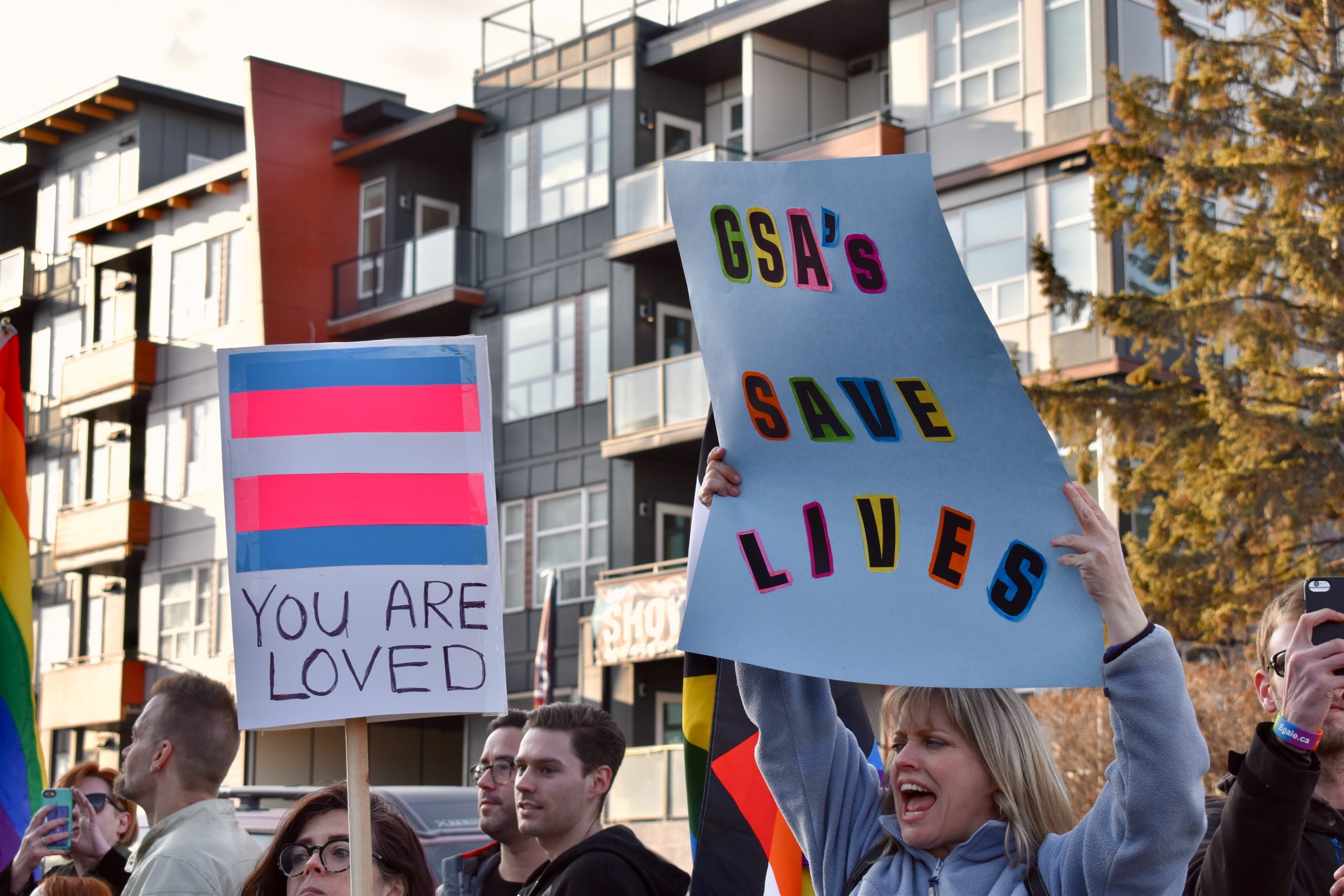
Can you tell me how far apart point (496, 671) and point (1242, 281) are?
14.1 meters

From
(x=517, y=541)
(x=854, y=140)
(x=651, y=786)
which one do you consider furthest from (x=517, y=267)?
(x=651, y=786)

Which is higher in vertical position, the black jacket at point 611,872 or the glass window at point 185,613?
the glass window at point 185,613

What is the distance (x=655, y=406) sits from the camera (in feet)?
91.7

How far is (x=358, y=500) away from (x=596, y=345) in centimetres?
2504

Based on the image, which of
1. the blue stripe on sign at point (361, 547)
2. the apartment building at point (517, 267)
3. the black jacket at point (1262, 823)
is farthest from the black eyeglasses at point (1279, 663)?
the apartment building at point (517, 267)

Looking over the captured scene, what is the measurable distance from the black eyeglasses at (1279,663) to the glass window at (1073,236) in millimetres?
19127

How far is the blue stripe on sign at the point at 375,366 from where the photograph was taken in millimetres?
5031

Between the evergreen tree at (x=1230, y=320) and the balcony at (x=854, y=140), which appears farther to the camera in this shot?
the balcony at (x=854, y=140)

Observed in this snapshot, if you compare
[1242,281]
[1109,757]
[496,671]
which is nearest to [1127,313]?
[1242,281]

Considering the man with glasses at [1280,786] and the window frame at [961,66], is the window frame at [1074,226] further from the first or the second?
the man with glasses at [1280,786]

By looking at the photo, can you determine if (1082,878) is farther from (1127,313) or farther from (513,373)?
(513,373)

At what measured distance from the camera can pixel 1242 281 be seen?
57.5 feet

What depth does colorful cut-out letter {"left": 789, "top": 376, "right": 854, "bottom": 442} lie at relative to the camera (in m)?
3.80

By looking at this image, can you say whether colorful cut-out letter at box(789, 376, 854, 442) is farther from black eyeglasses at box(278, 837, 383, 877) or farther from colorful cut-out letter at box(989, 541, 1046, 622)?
black eyeglasses at box(278, 837, 383, 877)
